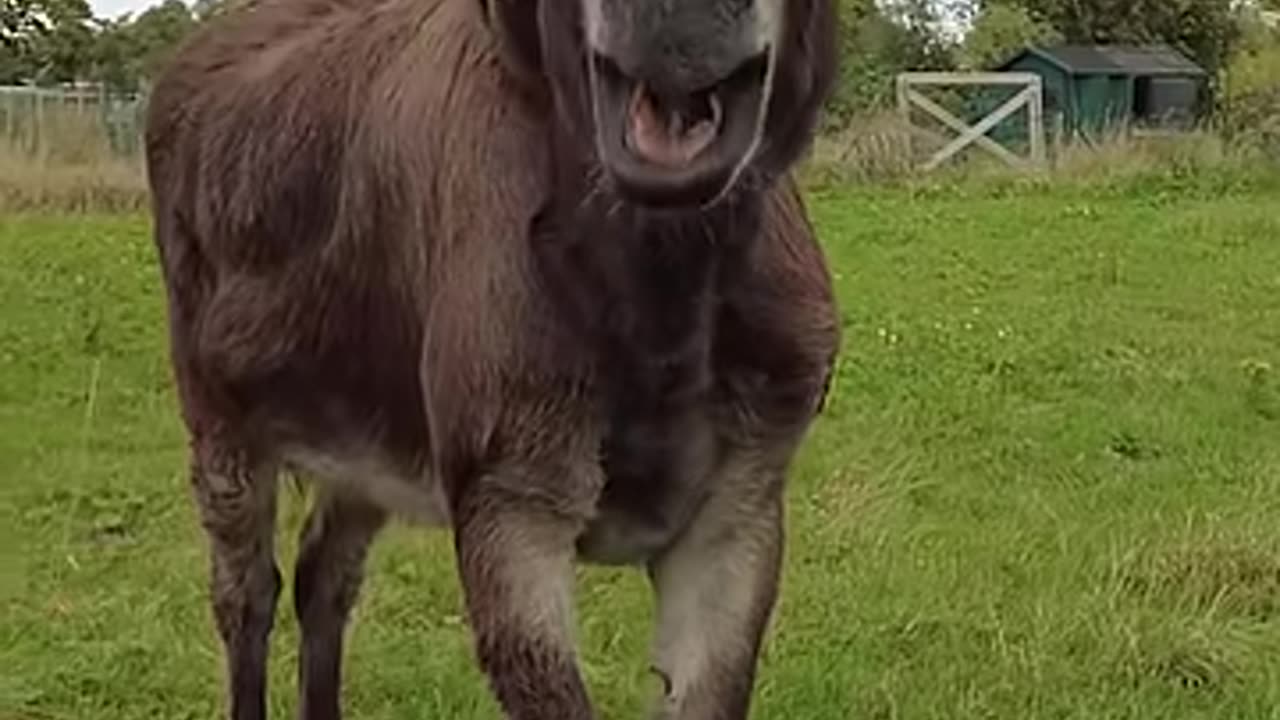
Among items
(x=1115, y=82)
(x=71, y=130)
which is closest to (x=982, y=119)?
(x=1115, y=82)

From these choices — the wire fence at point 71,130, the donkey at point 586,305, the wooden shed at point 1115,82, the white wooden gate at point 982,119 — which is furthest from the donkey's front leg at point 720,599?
the wooden shed at point 1115,82

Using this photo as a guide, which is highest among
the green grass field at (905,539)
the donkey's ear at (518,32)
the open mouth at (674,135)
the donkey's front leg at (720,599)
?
the donkey's ear at (518,32)

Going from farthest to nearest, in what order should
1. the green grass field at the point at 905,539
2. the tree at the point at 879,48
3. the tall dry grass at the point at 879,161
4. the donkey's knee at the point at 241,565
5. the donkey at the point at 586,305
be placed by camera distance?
the tall dry grass at the point at 879,161
the green grass field at the point at 905,539
the donkey's knee at the point at 241,565
the tree at the point at 879,48
the donkey at the point at 586,305

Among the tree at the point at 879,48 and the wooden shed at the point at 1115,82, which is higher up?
the tree at the point at 879,48

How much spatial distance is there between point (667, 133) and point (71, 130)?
17.7 metres

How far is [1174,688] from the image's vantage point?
4996 mm

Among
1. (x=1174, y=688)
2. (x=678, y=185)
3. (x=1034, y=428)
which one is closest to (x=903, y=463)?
(x=1034, y=428)

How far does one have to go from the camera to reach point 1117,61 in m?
37.3

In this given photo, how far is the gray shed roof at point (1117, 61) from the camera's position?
1459 inches

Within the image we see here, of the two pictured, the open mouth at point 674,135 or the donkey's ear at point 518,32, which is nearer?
the open mouth at point 674,135

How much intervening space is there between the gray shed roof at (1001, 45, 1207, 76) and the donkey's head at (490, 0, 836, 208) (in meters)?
34.5

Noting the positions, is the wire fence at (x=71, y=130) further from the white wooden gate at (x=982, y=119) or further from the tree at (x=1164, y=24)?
the tree at (x=1164, y=24)

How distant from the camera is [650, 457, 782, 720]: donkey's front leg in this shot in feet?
11.0

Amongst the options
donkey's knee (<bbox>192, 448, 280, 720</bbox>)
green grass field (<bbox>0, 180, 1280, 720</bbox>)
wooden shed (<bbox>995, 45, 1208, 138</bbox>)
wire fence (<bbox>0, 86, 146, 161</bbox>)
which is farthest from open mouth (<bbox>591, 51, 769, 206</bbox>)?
wooden shed (<bbox>995, 45, 1208, 138</bbox>)
